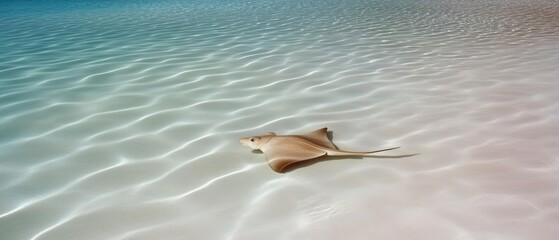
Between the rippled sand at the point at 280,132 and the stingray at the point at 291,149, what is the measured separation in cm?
8

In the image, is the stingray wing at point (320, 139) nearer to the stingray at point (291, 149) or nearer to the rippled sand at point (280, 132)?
the stingray at point (291, 149)

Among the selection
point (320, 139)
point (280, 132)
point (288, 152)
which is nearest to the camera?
point (288, 152)

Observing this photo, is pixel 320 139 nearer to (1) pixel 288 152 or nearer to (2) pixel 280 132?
(1) pixel 288 152

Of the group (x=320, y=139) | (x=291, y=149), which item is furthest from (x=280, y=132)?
(x=291, y=149)

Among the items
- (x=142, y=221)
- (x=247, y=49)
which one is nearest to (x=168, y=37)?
(x=247, y=49)

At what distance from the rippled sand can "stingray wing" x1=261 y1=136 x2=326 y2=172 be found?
0.08 metres

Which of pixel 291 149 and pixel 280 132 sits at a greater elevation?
pixel 291 149

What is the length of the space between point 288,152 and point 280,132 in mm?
607

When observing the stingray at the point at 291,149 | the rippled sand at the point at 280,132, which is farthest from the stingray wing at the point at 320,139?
the rippled sand at the point at 280,132

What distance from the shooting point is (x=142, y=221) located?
2164 mm

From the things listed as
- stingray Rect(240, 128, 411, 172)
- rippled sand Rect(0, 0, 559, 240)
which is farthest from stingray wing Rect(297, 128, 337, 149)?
rippled sand Rect(0, 0, 559, 240)

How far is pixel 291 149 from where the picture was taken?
8.52 ft

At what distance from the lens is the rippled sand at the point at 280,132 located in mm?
2121

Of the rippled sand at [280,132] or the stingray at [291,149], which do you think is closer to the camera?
the rippled sand at [280,132]
